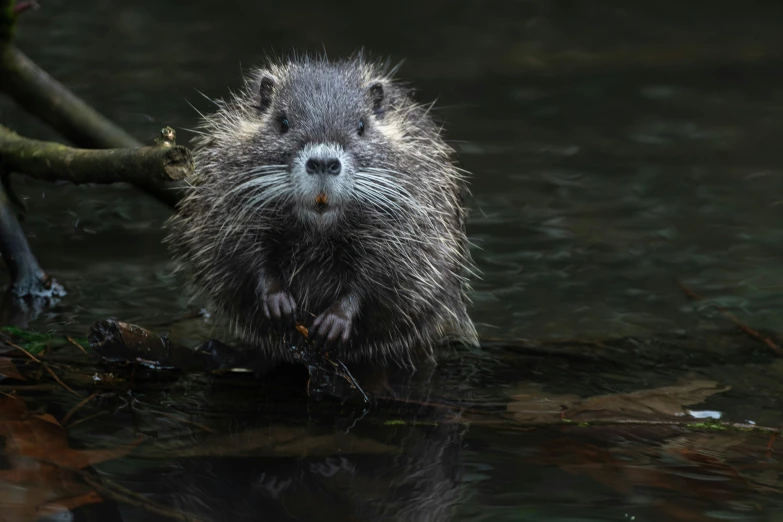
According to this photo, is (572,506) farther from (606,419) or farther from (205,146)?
(205,146)

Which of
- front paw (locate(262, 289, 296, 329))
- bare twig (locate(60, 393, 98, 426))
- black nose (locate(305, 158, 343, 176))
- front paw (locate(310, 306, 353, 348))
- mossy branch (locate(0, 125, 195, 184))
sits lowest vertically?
bare twig (locate(60, 393, 98, 426))

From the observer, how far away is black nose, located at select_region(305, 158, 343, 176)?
387cm

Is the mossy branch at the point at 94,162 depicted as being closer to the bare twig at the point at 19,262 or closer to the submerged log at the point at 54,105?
the bare twig at the point at 19,262

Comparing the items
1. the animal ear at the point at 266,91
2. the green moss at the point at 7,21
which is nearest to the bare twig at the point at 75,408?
the animal ear at the point at 266,91

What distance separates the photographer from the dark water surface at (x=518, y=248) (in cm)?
358

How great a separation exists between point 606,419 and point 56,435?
1.96 metres

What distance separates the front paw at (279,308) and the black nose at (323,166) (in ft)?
2.01

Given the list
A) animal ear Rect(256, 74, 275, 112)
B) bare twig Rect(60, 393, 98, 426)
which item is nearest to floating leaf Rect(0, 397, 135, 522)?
bare twig Rect(60, 393, 98, 426)

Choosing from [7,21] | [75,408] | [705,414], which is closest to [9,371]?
[75,408]

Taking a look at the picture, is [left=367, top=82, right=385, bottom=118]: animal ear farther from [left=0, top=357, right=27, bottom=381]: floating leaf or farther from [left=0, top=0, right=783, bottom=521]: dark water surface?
[left=0, top=357, right=27, bottom=381]: floating leaf

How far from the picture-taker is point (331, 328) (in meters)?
4.27

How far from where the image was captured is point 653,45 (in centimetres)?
957

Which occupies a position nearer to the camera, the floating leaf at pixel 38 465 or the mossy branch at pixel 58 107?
the floating leaf at pixel 38 465

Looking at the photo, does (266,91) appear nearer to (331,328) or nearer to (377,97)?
(377,97)
